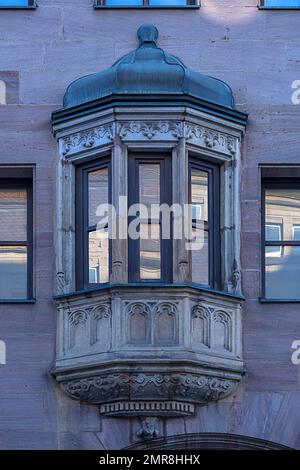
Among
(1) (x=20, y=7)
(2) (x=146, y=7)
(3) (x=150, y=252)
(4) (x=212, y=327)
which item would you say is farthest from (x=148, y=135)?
(1) (x=20, y=7)

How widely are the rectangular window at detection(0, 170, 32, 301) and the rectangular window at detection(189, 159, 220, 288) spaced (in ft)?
7.06

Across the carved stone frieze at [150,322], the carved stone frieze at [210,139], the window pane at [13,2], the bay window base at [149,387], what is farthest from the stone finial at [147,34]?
the bay window base at [149,387]

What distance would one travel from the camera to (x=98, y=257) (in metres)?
24.5

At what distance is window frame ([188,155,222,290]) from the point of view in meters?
24.5

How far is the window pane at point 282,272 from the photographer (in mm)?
25078

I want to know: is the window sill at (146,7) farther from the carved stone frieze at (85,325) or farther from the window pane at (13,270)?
the carved stone frieze at (85,325)

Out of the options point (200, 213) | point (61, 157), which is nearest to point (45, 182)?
point (61, 157)

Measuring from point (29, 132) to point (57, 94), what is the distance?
615 mm

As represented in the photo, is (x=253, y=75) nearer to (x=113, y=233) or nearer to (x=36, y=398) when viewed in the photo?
(x=113, y=233)

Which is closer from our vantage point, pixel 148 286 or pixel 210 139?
pixel 148 286

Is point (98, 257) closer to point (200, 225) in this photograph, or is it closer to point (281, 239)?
point (200, 225)

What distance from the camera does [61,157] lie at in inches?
979

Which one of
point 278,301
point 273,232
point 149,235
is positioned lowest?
point 278,301

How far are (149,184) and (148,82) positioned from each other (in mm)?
1259
